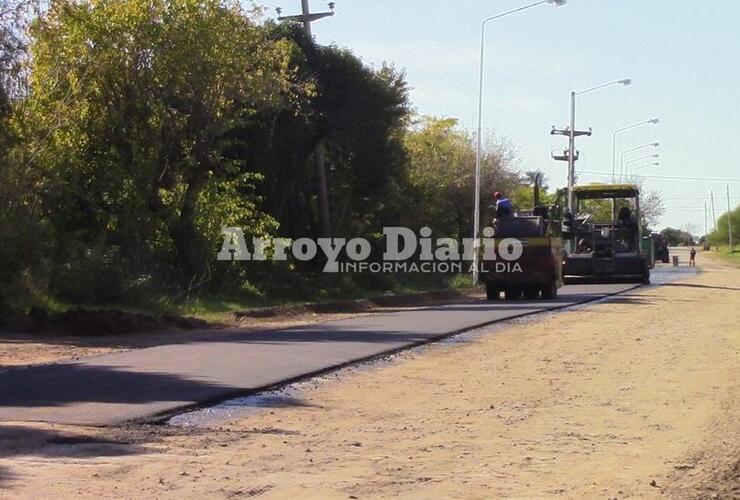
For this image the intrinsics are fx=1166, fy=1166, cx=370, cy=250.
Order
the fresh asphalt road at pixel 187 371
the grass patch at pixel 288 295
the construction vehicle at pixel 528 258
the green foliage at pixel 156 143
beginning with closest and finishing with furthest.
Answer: the fresh asphalt road at pixel 187 371, the green foliage at pixel 156 143, the grass patch at pixel 288 295, the construction vehicle at pixel 528 258

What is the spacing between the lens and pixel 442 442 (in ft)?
33.3

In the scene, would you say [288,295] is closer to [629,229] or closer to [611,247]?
[611,247]

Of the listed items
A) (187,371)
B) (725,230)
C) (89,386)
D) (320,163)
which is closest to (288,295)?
(320,163)

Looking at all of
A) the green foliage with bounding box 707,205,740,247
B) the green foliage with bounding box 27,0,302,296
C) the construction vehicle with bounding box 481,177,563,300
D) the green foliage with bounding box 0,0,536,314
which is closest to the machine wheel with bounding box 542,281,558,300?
the construction vehicle with bounding box 481,177,563,300

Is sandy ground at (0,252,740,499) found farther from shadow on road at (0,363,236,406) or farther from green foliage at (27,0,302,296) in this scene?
green foliage at (27,0,302,296)

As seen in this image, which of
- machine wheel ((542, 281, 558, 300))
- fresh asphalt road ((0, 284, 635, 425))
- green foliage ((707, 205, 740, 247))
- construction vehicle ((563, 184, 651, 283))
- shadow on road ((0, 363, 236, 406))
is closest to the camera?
fresh asphalt road ((0, 284, 635, 425))

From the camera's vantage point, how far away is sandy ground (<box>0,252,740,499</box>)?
8.24 meters

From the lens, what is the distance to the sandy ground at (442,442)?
27.0 ft

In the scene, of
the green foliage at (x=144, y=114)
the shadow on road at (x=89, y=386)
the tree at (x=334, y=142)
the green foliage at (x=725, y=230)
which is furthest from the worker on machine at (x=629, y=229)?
the green foliage at (x=725, y=230)

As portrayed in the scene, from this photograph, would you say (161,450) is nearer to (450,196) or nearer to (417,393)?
(417,393)

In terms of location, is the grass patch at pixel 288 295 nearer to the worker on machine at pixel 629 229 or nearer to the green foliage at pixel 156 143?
the green foliage at pixel 156 143

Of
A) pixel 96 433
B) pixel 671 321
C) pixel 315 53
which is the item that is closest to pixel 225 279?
pixel 315 53

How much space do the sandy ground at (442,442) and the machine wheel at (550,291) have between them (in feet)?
59.6

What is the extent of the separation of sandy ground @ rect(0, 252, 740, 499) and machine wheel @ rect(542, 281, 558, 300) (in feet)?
59.6
